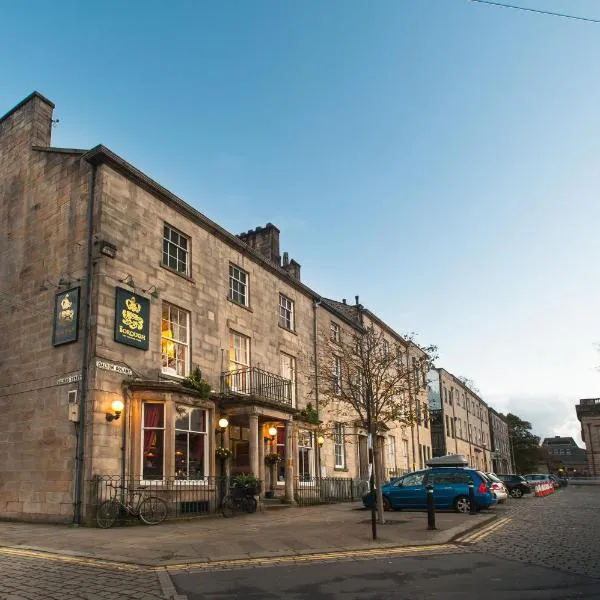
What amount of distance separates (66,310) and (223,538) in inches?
325

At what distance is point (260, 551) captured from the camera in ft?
34.7

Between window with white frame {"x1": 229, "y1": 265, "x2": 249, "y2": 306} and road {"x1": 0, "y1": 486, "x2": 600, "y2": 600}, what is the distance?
1349cm

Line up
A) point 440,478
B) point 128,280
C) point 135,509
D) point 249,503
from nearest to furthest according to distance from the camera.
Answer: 1. point 135,509
2. point 128,280
3. point 249,503
4. point 440,478

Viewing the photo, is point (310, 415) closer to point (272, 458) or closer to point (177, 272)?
point (272, 458)

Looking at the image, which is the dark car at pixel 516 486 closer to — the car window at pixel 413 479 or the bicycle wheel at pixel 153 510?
the car window at pixel 413 479

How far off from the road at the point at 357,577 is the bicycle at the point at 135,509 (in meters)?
4.08

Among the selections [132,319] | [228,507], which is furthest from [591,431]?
[132,319]

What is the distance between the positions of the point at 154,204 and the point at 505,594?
15.9m

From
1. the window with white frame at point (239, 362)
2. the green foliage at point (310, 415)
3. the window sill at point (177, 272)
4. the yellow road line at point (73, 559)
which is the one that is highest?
the window sill at point (177, 272)

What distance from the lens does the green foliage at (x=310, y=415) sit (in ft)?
83.8

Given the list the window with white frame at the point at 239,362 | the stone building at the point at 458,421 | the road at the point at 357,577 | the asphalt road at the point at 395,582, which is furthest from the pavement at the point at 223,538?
the stone building at the point at 458,421

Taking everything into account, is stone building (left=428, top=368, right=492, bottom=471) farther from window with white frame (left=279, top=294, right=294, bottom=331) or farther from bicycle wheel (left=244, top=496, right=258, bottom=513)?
bicycle wheel (left=244, top=496, right=258, bottom=513)

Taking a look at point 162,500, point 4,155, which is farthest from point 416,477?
point 4,155

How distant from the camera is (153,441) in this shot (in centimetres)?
1712
